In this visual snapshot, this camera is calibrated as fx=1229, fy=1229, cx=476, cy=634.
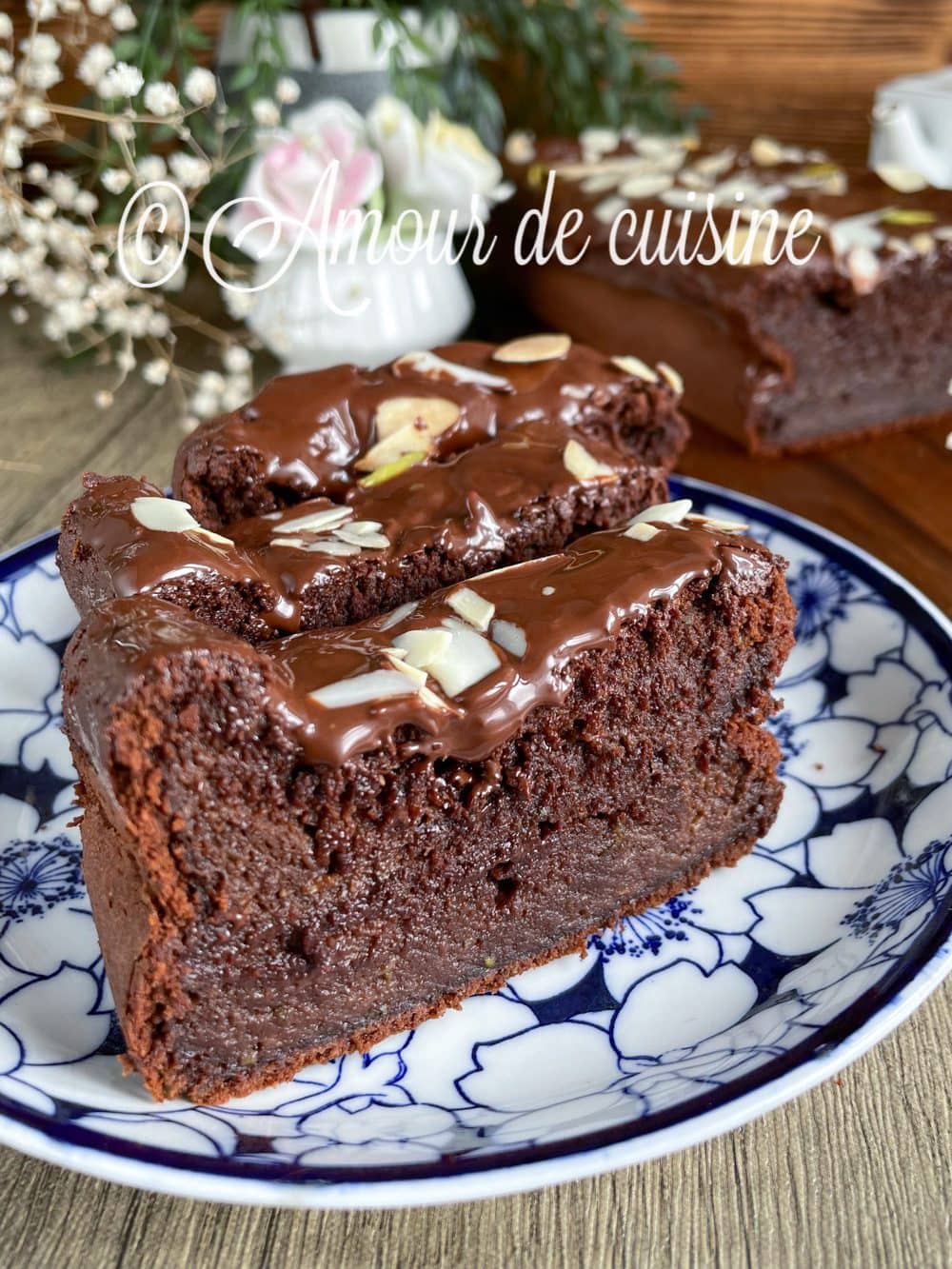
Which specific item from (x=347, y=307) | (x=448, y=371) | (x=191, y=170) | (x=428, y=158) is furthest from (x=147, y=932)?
(x=428, y=158)

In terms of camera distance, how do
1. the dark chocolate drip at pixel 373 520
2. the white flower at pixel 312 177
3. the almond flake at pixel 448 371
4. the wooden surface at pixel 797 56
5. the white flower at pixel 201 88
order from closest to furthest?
the dark chocolate drip at pixel 373 520, the almond flake at pixel 448 371, the white flower at pixel 201 88, the white flower at pixel 312 177, the wooden surface at pixel 797 56

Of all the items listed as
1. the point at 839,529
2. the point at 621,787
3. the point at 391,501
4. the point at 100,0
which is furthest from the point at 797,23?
the point at 621,787

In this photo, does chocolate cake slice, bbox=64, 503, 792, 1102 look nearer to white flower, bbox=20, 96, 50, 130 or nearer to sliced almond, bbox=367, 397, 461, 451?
sliced almond, bbox=367, 397, 461, 451

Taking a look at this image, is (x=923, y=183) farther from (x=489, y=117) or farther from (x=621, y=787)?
(x=621, y=787)

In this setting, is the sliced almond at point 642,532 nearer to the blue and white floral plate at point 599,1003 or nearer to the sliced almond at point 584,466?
the sliced almond at point 584,466

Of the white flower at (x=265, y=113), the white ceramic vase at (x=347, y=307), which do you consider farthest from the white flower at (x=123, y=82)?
the white ceramic vase at (x=347, y=307)

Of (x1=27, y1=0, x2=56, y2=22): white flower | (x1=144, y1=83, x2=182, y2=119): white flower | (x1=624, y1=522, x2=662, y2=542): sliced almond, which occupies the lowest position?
(x1=624, y1=522, x2=662, y2=542): sliced almond

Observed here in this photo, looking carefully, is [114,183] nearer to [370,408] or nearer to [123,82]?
[123,82]

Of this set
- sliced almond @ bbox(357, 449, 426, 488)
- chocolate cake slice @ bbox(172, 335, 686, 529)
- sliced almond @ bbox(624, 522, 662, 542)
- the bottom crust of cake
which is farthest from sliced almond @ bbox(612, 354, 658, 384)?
the bottom crust of cake

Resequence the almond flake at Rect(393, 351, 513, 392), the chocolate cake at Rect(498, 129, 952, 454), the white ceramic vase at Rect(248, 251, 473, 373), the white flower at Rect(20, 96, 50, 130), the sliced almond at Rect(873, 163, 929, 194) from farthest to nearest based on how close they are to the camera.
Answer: the sliced almond at Rect(873, 163, 929, 194)
the white ceramic vase at Rect(248, 251, 473, 373)
the chocolate cake at Rect(498, 129, 952, 454)
the white flower at Rect(20, 96, 50, 130)
the almond flake at Rect(393, 351, 513, 392)
